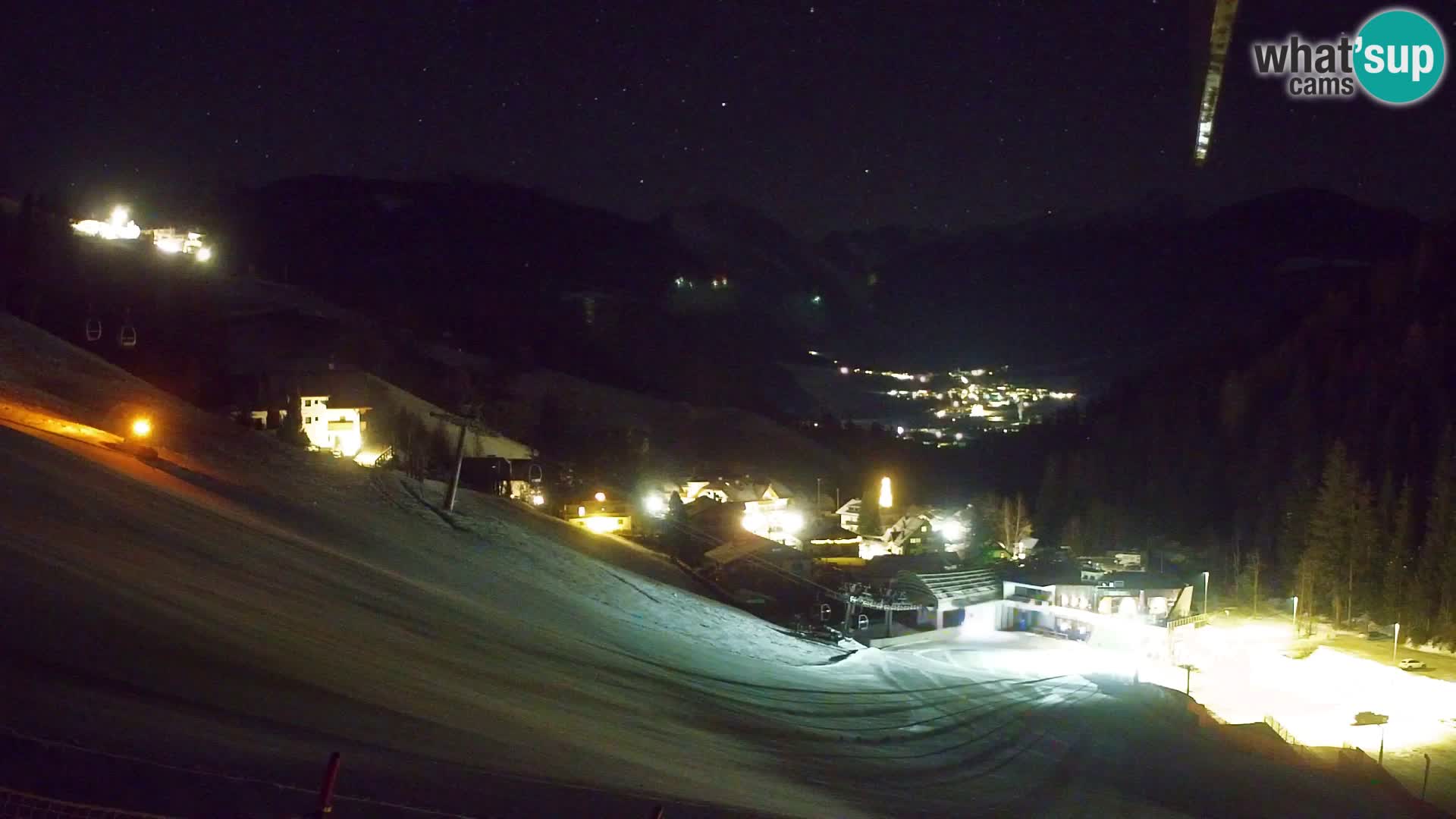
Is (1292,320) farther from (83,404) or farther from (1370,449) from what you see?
(83,404)

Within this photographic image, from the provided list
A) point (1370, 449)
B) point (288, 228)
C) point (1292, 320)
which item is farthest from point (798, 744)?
point (288, 228)

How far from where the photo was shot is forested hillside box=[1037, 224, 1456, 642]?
118 ft

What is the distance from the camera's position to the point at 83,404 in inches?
803

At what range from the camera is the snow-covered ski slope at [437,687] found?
223 inches

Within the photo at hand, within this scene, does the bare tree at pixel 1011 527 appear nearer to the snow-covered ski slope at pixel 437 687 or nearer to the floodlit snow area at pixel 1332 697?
the floodlit snow area at pixel 1332 697

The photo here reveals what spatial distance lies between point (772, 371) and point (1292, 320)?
51.9 meters

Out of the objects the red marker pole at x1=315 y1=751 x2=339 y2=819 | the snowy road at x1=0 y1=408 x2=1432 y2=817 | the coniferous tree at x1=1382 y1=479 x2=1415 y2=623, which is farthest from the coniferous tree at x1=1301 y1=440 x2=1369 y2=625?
the red marker pole at x1=315 y1=751 x2=339 y2=819

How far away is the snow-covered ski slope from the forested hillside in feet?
69.1

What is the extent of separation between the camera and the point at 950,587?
3127 centimetres

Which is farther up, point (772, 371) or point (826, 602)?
point (772, 371)

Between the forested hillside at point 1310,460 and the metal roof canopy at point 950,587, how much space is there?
1241 cm

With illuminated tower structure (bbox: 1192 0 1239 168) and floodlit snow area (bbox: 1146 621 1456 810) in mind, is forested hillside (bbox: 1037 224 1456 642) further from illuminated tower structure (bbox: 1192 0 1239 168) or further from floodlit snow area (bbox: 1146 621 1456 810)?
illuminated tower structure (bbox: 1192 0 1239 168)

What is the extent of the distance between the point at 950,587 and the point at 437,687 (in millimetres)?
24897

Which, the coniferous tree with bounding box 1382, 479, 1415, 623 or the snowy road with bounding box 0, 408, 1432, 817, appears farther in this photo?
the coniferous tree with bounding box 1382, 479, 1415, 623
